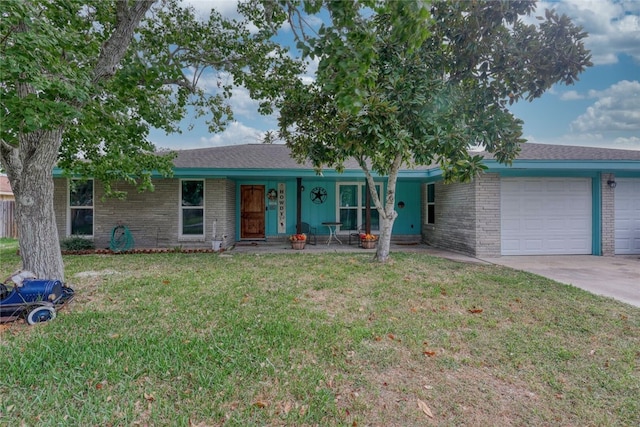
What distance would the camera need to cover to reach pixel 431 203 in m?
11.3

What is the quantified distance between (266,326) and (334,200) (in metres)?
8.43

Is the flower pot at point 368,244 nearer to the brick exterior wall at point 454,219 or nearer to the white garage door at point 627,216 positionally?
A: the brick exterior wall at point 454,219

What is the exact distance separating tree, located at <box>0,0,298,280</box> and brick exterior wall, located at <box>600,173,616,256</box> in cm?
913

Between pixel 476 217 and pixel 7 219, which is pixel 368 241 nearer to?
pixel 476 217

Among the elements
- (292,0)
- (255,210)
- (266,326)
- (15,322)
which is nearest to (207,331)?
(266,326)

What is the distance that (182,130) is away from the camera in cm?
909

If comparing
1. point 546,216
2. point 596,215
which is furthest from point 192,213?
point 596,215

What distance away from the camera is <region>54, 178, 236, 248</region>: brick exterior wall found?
9.73 metres

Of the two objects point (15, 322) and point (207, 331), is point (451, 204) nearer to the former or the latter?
point (207, 331)

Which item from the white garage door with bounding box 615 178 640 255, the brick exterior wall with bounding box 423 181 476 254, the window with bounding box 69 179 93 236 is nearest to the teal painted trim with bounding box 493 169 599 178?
the white garage door with bounding box 615 178 640 255

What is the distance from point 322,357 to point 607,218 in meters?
10.0

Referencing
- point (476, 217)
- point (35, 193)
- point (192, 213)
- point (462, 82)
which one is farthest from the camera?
point (192, 213)

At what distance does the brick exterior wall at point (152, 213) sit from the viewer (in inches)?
383

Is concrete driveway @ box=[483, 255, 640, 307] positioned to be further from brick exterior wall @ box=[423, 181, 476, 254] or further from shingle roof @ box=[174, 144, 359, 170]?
shingle roof @ box=[174, 144, 359, 170]
